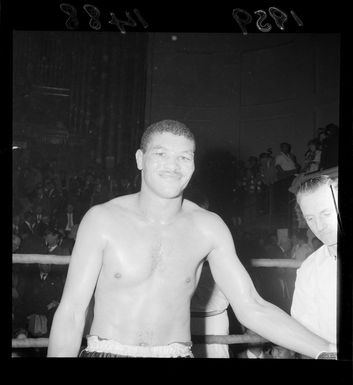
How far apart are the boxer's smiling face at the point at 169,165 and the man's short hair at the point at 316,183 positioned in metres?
0.63

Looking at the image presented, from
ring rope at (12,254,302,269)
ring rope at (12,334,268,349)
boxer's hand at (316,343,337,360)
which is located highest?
ring rope at (12,254,302,269)

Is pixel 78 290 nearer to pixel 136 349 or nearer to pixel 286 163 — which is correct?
pixel 136 349

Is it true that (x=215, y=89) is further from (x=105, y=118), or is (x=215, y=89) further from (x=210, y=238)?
(x=210, y=238)

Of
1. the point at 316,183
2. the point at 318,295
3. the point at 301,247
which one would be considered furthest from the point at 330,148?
the point at 318,295

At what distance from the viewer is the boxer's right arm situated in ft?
6.21

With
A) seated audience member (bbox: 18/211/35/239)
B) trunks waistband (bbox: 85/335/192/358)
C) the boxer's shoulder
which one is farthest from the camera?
seated audience member (bbox: 18/211/35/239)

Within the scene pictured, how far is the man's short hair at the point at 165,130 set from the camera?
7.13 feet

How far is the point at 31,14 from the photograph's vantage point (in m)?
2.43

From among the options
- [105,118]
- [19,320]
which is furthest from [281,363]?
[105,118]

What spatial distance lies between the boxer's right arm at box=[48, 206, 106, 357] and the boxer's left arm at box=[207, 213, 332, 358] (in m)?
0.52

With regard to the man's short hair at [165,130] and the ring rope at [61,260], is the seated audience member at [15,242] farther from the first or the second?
the man's short hair at [165,130]

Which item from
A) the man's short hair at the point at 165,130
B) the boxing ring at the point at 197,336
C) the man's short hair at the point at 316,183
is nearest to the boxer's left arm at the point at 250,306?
the boxing ring at the point at 197,336

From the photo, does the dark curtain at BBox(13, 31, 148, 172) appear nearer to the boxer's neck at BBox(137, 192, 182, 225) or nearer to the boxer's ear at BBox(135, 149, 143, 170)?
the boxer's ear at BBox(135, 149, 143, 170)

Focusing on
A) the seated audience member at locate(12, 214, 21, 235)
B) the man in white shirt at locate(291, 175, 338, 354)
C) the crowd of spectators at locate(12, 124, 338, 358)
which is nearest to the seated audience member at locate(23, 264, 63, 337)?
the crowd of spectators at locate(12, 124, 338, 358)
